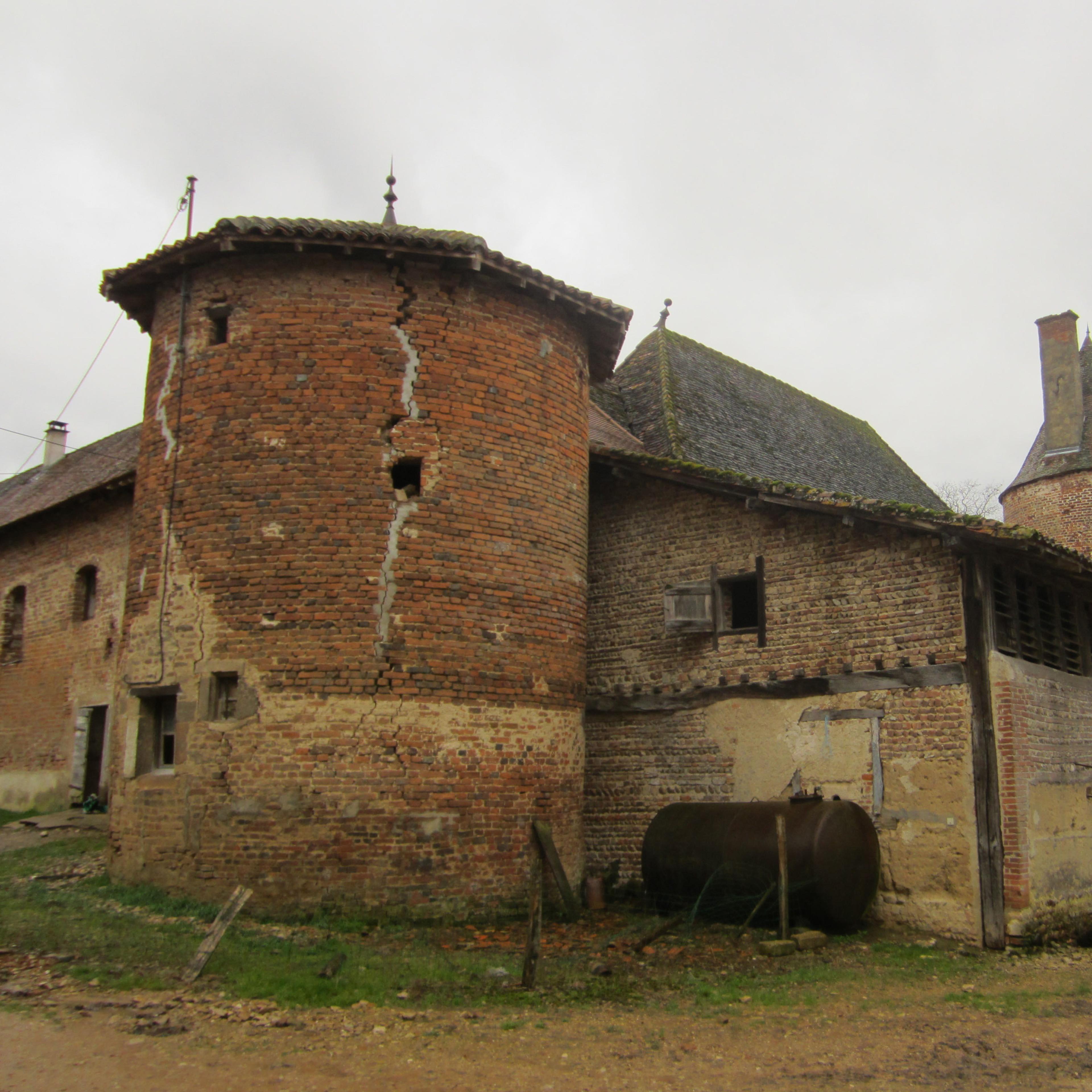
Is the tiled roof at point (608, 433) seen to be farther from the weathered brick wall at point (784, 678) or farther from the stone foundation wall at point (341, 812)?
the stone foundation wall at point (341, 812)

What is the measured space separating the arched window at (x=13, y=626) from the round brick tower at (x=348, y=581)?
29.2 feet

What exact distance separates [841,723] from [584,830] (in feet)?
12.3

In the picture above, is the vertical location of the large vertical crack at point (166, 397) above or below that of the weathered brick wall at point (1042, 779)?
above

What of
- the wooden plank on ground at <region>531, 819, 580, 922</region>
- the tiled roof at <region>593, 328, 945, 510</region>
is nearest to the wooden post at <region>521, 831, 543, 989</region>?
the wooden plank on ground at <region>531, 819, 580, 922</region>

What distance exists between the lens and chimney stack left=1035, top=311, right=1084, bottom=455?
88.1ft

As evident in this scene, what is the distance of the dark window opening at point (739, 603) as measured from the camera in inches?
474

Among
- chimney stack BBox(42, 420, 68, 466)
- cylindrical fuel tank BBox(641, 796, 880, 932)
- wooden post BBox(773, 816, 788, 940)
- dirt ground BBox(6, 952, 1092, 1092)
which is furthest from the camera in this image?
chimney stack BBox(42, 420, 68, 466)

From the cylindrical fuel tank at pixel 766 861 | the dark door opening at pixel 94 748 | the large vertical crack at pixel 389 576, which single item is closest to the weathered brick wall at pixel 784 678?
the cylindrical fuel tank at pixel 766 861

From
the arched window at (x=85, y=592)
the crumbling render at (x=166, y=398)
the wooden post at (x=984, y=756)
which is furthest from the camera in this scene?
the arched window at (x=85, y=592)

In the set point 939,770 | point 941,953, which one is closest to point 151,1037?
point 941,953

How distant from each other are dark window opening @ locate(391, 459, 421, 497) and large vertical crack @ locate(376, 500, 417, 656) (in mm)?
182

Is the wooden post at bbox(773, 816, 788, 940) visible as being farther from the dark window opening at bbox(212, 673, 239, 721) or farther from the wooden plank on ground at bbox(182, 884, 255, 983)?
the dark window opening at bbox(212, 673, 239, 721)

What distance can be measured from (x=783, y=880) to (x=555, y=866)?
2443 millimetres

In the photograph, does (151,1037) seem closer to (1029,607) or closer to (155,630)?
(155,630)
